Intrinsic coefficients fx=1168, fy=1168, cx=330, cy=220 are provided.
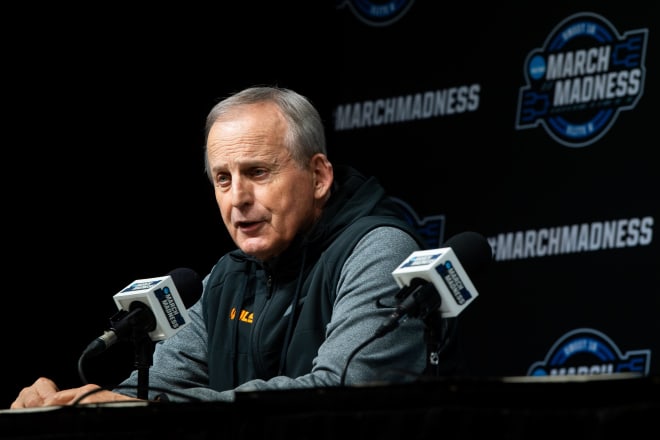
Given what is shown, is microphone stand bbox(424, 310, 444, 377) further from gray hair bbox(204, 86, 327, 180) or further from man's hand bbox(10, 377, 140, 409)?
gray hair bbox(204, 86, 327, 180)

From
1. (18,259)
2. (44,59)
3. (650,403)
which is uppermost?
(44,59)

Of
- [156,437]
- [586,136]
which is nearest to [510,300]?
[586,136]

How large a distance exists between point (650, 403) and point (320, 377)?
1.24m

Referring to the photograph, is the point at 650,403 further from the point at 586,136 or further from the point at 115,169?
the point at 115,169

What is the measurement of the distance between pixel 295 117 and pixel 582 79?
1600mm

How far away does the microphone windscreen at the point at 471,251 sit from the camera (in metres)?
2.66

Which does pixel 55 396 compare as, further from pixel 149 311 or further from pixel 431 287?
pixel 431 287

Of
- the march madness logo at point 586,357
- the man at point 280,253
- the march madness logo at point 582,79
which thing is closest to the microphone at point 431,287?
the man at point 280,253

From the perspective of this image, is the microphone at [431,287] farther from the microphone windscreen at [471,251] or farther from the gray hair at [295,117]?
the gray hair at [295,117]

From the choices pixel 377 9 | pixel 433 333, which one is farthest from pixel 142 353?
pixel 377 9

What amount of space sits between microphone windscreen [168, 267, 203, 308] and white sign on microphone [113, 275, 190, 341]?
0.11 meters

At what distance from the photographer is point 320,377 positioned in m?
2.84

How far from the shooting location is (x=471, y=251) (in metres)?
2.68

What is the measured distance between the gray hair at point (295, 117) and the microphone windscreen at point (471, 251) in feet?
2.74
